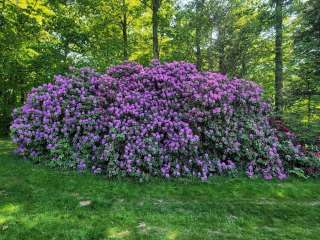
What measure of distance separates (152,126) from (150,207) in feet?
6.15

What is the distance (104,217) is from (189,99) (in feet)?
10.7

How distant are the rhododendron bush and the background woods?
2124 mm

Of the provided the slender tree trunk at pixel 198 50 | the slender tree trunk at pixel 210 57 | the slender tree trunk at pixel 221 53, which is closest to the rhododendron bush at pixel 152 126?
the slender tree trunk at pixel 221 53

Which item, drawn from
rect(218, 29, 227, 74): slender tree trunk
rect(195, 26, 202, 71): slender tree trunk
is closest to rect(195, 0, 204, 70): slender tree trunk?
rect(195, 26, 202, 71): slender tree trunk

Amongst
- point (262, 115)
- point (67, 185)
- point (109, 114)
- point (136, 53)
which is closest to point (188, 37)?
point (136, 53)

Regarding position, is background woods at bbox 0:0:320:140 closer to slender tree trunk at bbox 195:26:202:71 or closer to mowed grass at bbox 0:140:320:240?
slender tree trunk at bbox 195:26:202:71

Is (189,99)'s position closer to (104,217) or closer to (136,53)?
(104,217)

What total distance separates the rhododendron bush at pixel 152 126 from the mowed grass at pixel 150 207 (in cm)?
38

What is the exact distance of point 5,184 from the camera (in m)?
4.71

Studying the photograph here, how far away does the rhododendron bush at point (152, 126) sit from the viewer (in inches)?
214

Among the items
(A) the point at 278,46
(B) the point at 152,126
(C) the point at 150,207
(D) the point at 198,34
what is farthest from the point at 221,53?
(C) the point at 150,207

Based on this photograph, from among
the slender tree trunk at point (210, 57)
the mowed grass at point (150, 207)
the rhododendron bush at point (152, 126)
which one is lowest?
the mowed grass at point (150, 207)

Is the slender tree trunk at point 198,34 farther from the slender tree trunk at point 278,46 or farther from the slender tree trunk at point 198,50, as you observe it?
the slender tree trunk at point 278,46

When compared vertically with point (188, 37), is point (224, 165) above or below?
below
